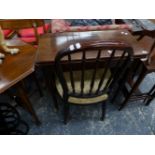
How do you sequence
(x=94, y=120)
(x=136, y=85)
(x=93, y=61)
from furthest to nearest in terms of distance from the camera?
1. (x=94, y=120)
2. (x=136, y=85)
3. (x=93, y=61)

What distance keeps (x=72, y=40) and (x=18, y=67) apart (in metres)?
0.48

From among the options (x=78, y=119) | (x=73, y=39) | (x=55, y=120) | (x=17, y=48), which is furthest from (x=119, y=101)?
(x=17, y=48)

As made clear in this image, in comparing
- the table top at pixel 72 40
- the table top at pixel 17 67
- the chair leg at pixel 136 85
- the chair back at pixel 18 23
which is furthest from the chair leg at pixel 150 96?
the chair back at pixel 18 23

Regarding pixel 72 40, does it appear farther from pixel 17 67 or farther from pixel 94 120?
pixel 94 120


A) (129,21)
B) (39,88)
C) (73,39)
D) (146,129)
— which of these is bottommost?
(146,129)

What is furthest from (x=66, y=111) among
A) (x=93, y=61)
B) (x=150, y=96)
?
(x=150, y=96)

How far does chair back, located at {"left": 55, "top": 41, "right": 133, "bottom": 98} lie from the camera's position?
0.72 meters

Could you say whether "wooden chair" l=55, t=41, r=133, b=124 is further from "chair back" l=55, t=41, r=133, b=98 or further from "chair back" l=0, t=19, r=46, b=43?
"chair back" l=0, t=19, r=46, b=43

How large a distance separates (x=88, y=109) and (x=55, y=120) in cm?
35

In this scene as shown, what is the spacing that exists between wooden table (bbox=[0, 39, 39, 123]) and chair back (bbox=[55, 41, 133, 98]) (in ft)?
0.65

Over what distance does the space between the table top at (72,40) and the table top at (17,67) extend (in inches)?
2.5

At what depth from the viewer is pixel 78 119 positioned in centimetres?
154

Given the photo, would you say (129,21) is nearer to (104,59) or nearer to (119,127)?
(104,59)

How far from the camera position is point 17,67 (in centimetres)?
94
